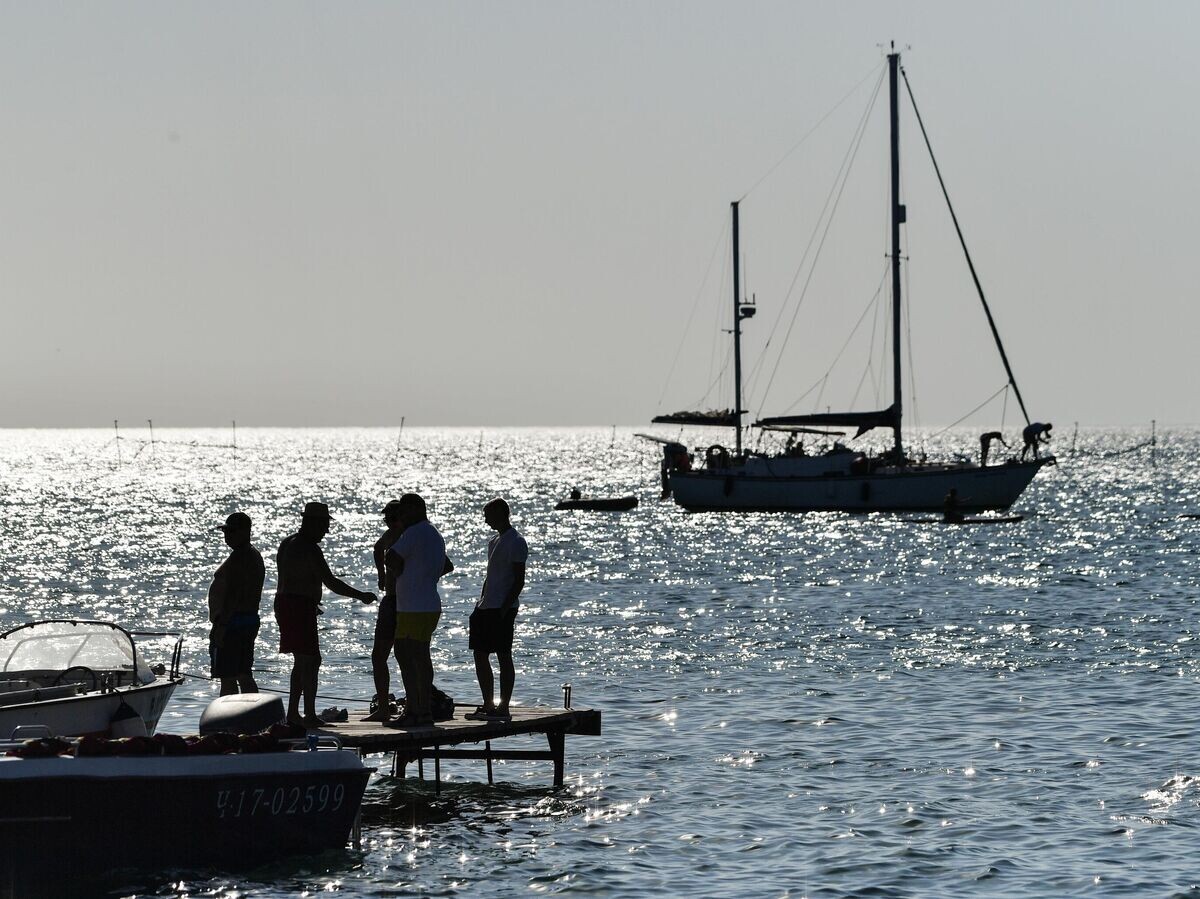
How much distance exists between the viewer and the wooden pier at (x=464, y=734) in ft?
51.6

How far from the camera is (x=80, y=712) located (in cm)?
1558

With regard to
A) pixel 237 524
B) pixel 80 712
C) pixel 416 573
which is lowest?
pixel 80 712

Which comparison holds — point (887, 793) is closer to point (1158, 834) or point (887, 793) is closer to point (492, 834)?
point (1158, 834)

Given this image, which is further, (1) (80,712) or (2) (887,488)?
(2) (887,488)

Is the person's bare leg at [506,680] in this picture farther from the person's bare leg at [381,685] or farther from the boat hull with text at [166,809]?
the boat hull with text at [166,809]

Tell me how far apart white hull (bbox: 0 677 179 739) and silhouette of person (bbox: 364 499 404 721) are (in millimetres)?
2211

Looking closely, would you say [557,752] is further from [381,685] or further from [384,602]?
[384,602]

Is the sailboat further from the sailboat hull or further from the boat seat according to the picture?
the boat seat

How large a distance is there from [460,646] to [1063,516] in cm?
6089

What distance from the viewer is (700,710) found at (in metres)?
23.5

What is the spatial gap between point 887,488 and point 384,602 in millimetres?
59758

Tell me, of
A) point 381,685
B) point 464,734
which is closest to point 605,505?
point 381,685

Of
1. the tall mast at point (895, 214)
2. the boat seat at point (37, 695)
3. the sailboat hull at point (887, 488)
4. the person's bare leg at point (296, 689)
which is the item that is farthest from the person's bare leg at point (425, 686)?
the sailboat hull at point (887, 488)

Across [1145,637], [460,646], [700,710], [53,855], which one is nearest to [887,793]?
[700,710]
